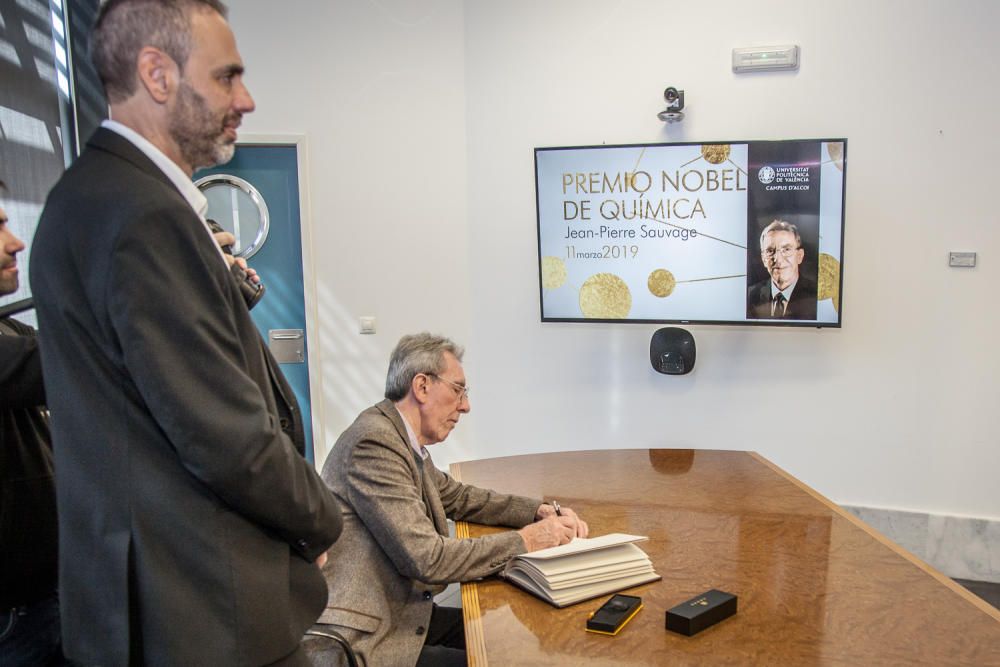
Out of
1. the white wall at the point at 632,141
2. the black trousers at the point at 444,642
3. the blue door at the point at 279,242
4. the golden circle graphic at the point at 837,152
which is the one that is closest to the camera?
the black trousers at the point at 444,642

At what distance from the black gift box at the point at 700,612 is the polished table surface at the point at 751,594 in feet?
0.06

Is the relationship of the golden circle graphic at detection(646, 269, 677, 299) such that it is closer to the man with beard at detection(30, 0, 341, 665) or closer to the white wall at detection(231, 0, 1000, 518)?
the white wall at detection(231, 0, 1000, 518)

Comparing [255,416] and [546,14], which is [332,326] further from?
[255,416]

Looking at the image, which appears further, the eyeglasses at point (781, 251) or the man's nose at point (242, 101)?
the eyeglasses at point (781, 251)

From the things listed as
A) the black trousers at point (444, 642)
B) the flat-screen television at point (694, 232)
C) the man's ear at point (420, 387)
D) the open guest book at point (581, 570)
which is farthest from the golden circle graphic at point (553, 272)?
the open guest book at point (581, 570)

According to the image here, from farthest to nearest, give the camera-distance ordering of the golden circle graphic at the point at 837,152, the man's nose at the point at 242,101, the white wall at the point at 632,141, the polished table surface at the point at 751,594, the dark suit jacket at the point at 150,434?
the white wall at the point at 632,141, the golden circle graphic at the point at 837,152, the polished table surface at the point at 751,594, the man's nose at the point at 242,101, the dark suit jacket at the point at 150,434

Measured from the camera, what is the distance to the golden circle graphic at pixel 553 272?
403 cm

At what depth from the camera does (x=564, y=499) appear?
7.64ft

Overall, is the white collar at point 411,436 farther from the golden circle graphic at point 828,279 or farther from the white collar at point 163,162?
the golden circle graphic at point 828,279

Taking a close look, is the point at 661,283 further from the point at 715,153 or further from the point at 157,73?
the point at 157,73

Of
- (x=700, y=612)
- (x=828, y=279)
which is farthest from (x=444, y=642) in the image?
(x=828, y=279)

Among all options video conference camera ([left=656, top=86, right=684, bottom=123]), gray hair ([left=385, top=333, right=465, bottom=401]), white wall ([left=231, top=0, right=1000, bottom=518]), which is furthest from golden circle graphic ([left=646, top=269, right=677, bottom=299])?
gray hair ([left=385, top=333, right=465, bottom=401])

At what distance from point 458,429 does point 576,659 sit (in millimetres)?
3089

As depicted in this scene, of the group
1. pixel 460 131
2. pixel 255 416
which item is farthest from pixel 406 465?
pixel 460 131
